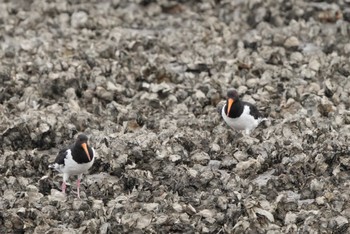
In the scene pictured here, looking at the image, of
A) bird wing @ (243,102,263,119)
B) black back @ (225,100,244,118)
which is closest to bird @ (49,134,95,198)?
black back @ (225,100,244,118)

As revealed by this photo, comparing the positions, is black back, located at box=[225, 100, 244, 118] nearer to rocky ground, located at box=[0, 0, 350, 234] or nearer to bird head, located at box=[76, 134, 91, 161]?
rocky ground, located at box=[0, 0, 350, 234]

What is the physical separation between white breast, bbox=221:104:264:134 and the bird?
2.67 metres

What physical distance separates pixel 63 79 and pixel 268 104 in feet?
12.8

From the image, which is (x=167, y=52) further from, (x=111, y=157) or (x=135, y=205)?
(x=135, y=205)

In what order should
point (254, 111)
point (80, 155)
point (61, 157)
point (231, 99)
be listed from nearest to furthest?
point (80, 155) < point (61, 157) < point (231, 99) < point (254, 111)

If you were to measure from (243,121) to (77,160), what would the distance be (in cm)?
316

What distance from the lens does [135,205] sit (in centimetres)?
1161

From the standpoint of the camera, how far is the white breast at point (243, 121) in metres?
14.5

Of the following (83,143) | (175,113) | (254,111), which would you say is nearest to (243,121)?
(254,111)

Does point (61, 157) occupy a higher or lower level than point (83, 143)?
lower

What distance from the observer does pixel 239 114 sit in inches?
568

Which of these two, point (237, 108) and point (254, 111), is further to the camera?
point (254, 111)

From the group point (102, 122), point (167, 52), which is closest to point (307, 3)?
point (167, 52)

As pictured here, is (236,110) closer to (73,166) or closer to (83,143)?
(83,143)
